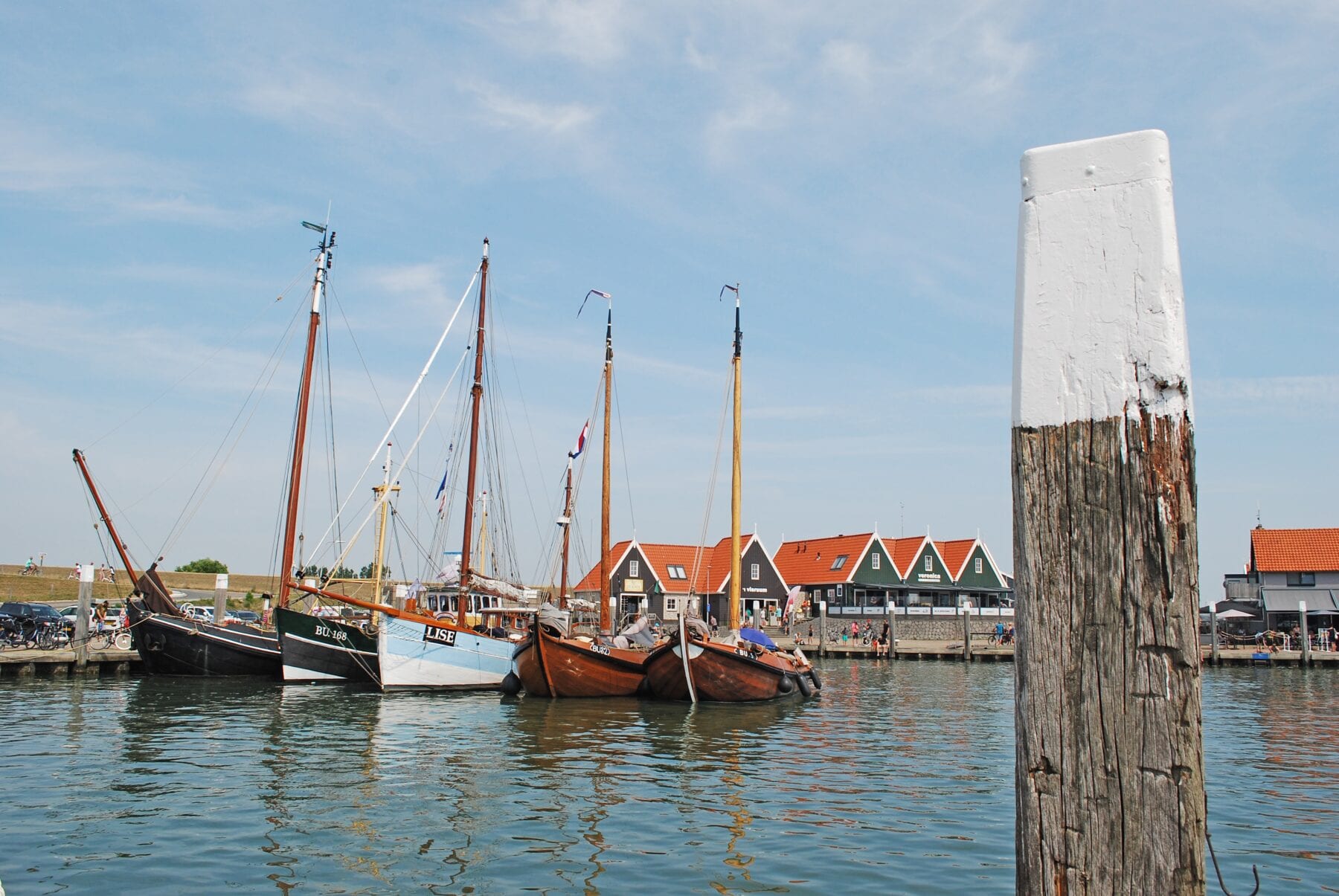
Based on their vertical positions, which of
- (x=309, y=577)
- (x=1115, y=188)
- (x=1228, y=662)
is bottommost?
(x=1228, y=662)

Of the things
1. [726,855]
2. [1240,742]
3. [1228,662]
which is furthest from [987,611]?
[726,855]

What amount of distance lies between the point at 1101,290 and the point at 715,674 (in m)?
23.9

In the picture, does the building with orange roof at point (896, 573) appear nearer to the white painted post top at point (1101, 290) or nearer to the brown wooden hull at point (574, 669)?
the brown wooden hull at point (574, 669)

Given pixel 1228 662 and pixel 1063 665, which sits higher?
pixel 1063 665

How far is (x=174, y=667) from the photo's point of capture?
3256 centimetres

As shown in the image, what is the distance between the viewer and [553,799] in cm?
1343

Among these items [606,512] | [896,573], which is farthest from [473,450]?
[896,573]

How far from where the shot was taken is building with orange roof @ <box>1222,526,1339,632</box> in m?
55.1

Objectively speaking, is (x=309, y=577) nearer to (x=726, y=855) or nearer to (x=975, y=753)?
(x=975, y=753)

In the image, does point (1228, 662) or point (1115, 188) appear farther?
point (1228, 662)

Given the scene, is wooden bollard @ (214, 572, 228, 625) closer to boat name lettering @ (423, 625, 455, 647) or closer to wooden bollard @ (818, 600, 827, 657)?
boat name lettering @ (423, 625, 455, 647)

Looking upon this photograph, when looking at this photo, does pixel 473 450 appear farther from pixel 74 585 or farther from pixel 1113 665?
pixel 74 585

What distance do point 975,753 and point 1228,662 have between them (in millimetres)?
33971

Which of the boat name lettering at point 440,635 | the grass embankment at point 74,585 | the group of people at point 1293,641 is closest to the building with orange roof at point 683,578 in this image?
the grass embankment at point 74,585
